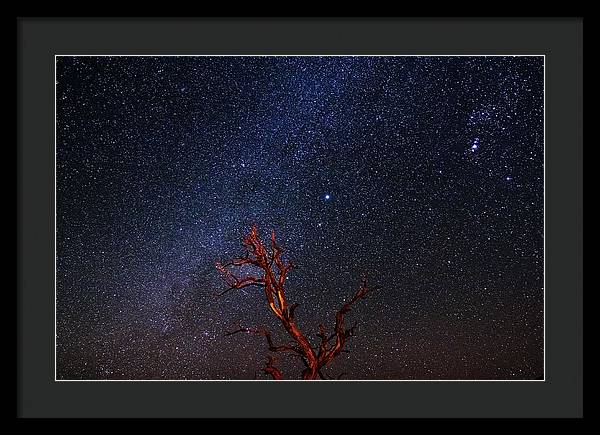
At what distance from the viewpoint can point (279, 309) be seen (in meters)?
3.01

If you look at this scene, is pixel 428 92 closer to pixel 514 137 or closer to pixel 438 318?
pixel 514 137

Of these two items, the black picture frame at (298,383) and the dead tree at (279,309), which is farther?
the dead tree at (279,309)

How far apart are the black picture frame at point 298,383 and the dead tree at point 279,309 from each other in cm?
62

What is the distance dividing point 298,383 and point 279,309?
0.66 m

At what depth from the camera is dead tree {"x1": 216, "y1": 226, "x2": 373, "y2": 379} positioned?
2.99 meters

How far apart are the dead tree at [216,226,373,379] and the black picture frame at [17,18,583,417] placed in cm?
62

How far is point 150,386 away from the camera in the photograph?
7.80ft

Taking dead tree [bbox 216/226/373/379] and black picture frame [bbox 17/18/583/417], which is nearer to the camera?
black picture frame [bbox 17/18/583/417]

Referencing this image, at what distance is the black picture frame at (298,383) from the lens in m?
2.34

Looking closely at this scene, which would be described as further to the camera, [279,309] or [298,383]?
[279,309]

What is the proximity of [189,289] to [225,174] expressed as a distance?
1.81 ft

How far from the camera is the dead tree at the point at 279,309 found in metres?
2.99
